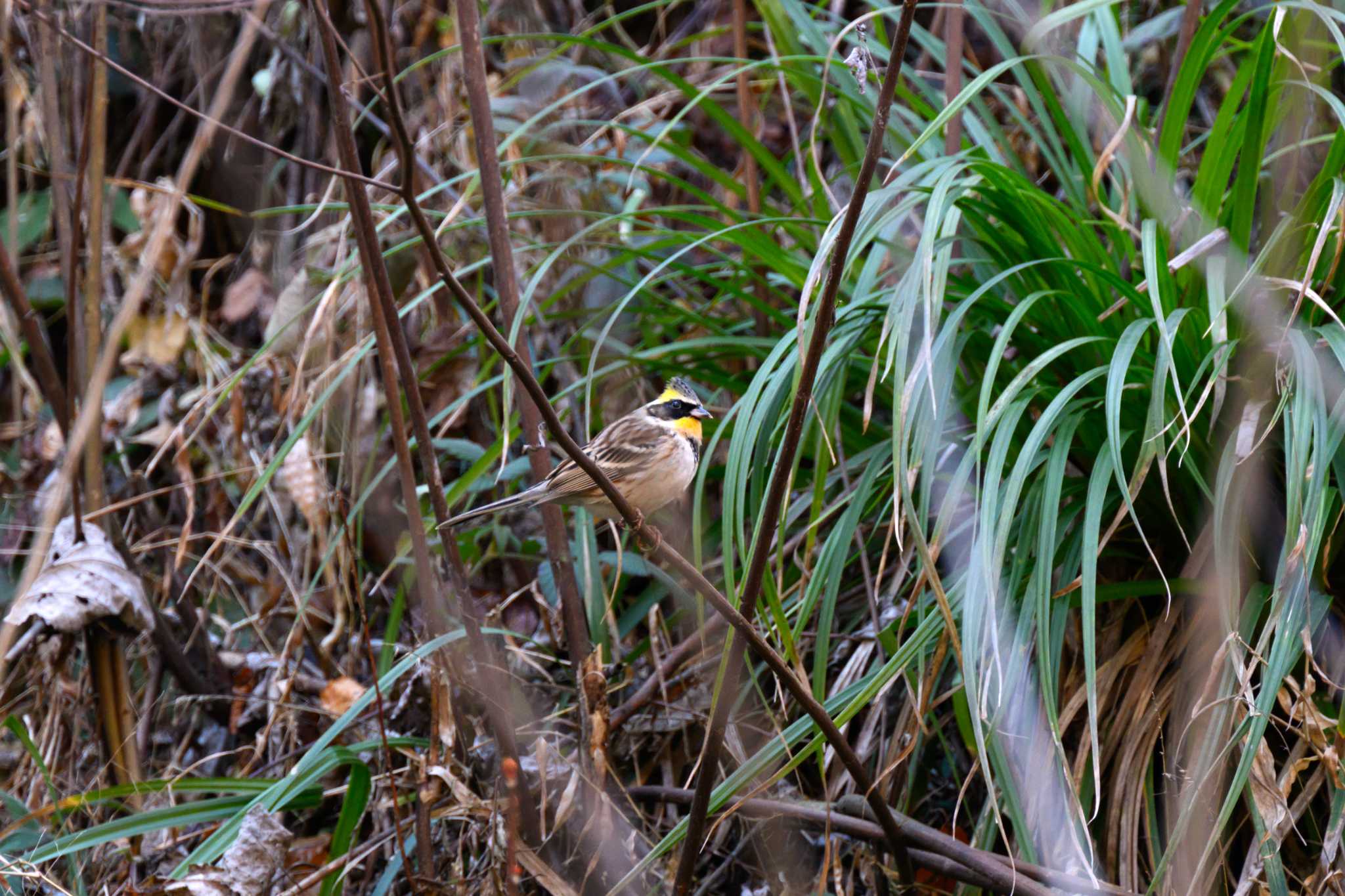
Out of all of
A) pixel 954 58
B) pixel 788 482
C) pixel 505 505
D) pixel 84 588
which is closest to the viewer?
A: pixel 788 482

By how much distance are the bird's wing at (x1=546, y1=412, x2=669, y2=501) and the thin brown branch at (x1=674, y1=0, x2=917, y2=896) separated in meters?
0.68

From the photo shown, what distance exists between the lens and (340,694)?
3795 mm

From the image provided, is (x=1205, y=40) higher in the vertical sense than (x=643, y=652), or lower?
higher

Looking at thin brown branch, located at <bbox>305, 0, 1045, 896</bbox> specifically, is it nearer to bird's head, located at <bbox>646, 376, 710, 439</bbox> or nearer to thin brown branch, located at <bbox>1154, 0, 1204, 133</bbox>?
bird's head, located at <bbox>646, 376, 710, 439</bbox>

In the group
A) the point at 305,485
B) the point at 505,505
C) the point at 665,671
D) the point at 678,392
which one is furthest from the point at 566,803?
the point at 305,485

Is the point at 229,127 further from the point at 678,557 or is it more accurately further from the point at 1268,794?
the point at 1268,794

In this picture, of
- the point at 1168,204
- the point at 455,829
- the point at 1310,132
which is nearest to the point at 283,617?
the point at 455,829

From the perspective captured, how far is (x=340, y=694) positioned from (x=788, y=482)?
2.20 m

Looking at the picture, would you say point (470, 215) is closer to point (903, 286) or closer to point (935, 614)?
point (903, 286)

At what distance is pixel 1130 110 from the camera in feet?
9.36

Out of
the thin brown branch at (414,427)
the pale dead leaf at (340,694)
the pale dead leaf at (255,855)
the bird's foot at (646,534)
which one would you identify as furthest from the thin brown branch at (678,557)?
the pale dead leaf at (340,694)

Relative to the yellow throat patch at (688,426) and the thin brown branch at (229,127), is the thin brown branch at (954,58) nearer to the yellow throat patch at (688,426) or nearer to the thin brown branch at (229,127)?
the yellow throat patch at (688,426)

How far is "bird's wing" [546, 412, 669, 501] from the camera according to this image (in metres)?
2.84

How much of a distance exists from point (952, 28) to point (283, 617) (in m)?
3.12
